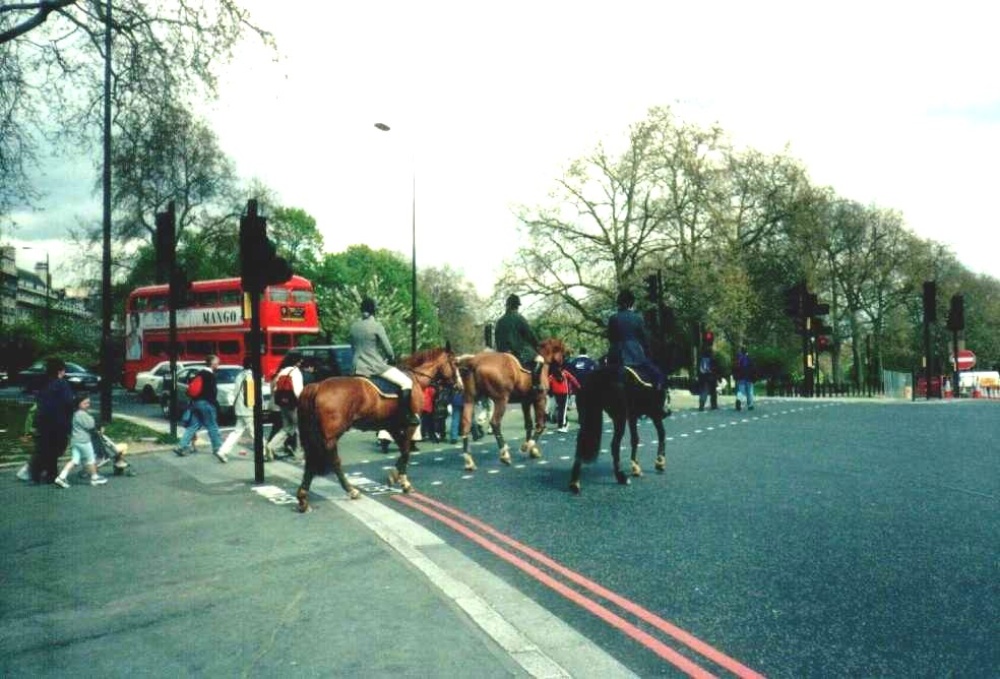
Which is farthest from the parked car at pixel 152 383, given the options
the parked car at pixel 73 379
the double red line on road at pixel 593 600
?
the double red line on road at pixel 593 600

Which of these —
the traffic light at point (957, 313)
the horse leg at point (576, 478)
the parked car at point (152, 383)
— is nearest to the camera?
the horse leg at point (576, 478)

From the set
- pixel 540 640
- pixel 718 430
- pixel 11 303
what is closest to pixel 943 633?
pixel 540 640

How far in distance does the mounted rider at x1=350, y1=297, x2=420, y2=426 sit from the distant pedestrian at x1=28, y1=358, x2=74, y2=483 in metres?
4.63

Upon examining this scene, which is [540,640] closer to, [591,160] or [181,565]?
[181,565]

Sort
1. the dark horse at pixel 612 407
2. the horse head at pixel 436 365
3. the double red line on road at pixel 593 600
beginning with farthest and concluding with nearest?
1. the horse head at pixel 436 365
2. the dark horse at pixel 612 407
3. the double red line on road at pixel 593 600

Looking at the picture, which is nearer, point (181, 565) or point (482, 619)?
point (482, 619)

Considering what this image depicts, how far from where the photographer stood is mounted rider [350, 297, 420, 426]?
32.2 ft

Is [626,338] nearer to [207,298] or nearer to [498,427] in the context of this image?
[498,427]

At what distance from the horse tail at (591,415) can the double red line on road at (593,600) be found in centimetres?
163

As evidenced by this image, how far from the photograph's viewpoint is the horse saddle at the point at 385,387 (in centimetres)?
991

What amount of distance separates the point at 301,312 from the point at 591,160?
52.6 feet

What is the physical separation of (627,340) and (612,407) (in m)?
0.79

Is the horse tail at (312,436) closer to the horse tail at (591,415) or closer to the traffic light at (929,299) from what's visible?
the horse tail at (591,415)

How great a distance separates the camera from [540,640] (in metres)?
4.80
